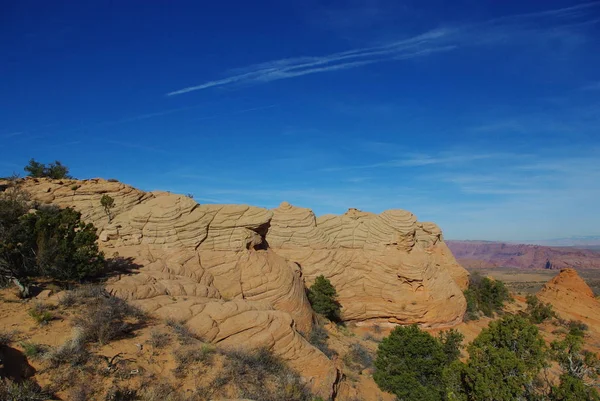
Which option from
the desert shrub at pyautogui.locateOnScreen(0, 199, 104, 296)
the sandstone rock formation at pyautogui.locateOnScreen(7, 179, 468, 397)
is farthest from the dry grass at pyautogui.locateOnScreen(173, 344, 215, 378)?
the desert shrub at pyautogui.locateOnScreen(0, 199, 104, 296)

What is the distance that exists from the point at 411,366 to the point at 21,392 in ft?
47.4

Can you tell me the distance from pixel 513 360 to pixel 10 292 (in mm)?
15665

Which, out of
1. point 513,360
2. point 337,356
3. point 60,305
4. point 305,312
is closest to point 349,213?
point 305,312

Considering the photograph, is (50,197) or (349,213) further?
(349,213)

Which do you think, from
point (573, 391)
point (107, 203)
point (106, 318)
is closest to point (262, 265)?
point (107, 203)

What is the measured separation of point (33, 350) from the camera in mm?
8508

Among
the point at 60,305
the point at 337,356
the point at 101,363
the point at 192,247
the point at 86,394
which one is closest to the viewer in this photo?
the point at 86,394

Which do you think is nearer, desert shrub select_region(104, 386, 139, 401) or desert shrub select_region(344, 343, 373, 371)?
desert shrub select_region(104, 386, 139, 401)

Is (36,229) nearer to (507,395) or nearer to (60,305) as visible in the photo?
(60,305)

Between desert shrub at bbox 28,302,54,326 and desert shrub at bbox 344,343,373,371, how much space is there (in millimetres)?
12581

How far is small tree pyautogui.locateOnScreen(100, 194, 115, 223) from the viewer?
65.3ft

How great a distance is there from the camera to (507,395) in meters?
9.52

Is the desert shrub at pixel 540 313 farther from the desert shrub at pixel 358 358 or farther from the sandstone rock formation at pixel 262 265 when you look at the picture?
the desert shrub at pixel 358 358

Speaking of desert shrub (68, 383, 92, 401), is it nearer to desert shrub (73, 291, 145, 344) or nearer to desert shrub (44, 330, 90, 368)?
desert shrub (44, 330, 90, 368)
